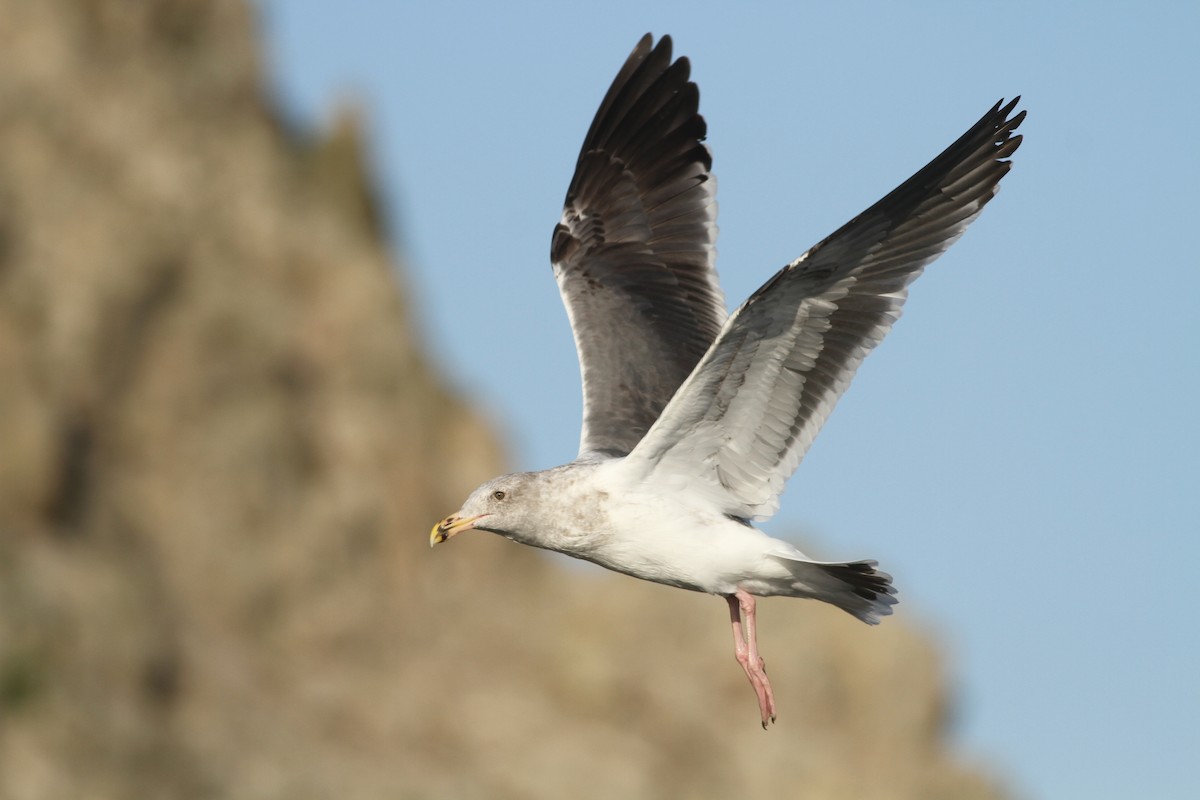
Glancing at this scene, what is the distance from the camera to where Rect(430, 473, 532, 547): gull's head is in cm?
945

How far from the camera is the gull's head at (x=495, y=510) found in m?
9.45

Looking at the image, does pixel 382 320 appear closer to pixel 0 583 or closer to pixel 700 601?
pixel 700 601

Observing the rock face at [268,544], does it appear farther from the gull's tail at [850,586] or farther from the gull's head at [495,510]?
the gull's tail at [850,586]

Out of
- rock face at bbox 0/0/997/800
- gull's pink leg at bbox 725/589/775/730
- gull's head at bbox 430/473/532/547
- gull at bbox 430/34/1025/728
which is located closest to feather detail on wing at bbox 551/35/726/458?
gull at bbox 430/34/1025/728

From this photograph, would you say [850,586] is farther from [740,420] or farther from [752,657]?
[740,420]

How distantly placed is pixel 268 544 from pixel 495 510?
59.1 ft

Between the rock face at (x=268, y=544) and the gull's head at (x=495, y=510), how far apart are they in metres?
13.2

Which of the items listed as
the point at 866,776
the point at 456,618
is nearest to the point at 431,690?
the point at 456,618

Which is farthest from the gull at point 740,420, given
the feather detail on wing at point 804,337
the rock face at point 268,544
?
the rock face at point 268,544

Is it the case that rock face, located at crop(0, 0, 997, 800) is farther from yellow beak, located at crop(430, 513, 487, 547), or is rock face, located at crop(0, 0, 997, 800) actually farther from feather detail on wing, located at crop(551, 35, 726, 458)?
yellow beak, located at crop(430, 513, 487, 547)

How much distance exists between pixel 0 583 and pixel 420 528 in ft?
26.0

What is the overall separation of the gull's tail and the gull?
1cm

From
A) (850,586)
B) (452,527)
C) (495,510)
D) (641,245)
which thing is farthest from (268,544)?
(850,586)

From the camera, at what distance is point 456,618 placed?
95.2ft
